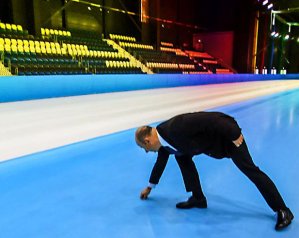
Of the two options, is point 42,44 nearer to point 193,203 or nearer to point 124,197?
point 124,197

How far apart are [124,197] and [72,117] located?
1.42m

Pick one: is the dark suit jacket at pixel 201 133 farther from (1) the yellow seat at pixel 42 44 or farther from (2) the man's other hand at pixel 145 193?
(1) the yellow seat at pixel 42 44

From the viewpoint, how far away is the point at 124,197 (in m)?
1.90

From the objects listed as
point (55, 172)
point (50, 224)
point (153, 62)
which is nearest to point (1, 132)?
point (55, 172)

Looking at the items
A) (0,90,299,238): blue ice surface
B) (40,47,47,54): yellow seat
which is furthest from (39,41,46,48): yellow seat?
(0,90,299,238): blue ice surface

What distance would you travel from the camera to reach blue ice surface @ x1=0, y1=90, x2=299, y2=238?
150 centimetres

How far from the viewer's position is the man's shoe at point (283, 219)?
1470 mm

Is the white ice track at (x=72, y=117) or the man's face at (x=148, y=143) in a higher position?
the man's face at (x=148, y=143)

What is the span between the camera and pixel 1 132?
2357 millimetres

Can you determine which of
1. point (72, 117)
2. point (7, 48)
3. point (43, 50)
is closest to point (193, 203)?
point (72, 117)

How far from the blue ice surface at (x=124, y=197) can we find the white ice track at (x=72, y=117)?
0.56ft

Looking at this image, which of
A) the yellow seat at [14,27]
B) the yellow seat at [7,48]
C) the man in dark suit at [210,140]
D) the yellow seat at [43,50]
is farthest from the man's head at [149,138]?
the yellow seat at [14,27]

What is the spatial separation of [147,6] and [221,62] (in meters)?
5.79

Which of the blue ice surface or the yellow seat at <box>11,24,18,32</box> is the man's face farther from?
the yellow seat at <box>11,24,18,32</box>
